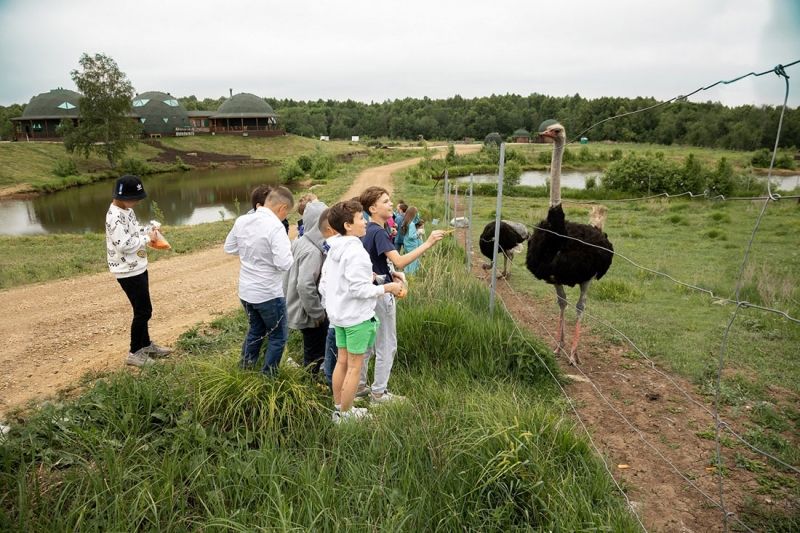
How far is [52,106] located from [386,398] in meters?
54.9

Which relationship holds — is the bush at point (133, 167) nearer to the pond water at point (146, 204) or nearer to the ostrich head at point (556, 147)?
the pond water at point (146, 204)

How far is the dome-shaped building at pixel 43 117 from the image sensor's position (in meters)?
45.6

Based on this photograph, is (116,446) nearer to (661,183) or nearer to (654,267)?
(654,267)

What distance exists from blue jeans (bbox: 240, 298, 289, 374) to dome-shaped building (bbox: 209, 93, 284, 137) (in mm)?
55739

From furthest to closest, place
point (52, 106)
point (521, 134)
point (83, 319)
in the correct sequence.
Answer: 1. point (52, 106)
2. point (521, 134)
3. point (83, 319)

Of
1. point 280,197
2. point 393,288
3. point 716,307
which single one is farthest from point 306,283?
point 716,307

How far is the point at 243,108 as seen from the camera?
57406 millimetres

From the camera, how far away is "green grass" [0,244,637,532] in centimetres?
261

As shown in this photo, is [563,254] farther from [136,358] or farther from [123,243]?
[136,358]

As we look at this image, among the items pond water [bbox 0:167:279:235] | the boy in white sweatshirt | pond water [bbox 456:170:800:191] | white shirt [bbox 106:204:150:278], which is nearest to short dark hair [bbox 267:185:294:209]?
the boy in white sweatshirt

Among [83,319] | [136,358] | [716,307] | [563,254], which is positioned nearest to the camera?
[136,358]

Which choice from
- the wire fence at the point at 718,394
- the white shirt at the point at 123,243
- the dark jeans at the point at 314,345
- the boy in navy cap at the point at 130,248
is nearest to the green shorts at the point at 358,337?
the dark jeans at the point at 314,345

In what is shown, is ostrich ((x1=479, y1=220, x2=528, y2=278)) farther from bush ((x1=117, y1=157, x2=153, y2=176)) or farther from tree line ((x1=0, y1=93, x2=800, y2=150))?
bush ((x1=117, y1=157, x2=153, y2=176))

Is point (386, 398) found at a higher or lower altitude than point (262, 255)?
lower
